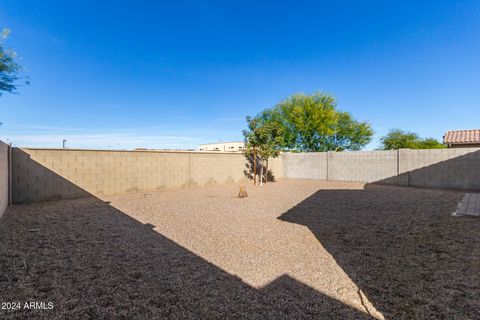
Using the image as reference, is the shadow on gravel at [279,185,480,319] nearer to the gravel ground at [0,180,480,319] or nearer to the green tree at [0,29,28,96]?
the gravel ground at [0,180,480,319]

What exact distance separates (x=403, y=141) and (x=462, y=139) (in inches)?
531

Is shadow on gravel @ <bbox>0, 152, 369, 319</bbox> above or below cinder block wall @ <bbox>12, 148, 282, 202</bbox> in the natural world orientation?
below

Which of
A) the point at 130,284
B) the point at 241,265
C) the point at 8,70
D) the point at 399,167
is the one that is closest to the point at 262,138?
the point at 399,167

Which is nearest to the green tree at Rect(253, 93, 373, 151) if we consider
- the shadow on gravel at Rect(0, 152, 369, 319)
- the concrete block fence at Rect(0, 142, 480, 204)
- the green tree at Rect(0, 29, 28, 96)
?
the concrete block fence at Rect(0, 142, 480, 204)

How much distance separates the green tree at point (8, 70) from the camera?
30.7 ft

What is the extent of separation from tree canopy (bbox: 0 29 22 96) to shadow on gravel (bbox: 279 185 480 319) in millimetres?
12614

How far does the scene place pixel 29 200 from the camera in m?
6.95

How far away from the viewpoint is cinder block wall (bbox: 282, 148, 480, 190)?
9.87m

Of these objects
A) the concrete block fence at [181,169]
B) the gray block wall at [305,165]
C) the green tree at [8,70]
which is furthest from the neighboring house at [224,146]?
the green tree at [8,70]

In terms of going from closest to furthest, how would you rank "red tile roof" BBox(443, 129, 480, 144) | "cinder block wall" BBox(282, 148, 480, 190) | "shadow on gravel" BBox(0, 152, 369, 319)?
"shadow on gravel" BBox(0, 152, 369, 319) → "cinder block wall" BBox(282, 148, 480, 190) → "red tile roof" BBox(443, 129, 480, 144)

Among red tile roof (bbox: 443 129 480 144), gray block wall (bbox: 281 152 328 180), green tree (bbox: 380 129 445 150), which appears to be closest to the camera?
gray block wall (bbox: 281 152 328 180)

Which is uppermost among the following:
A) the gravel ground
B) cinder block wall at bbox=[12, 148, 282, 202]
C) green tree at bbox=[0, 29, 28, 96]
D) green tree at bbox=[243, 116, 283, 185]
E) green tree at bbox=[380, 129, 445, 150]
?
green tree at bbox=[0, 29, 28, 96]

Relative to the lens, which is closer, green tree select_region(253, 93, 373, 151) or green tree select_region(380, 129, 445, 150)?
green tree select_region(253, 93, 373, 151)

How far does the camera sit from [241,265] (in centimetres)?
312
